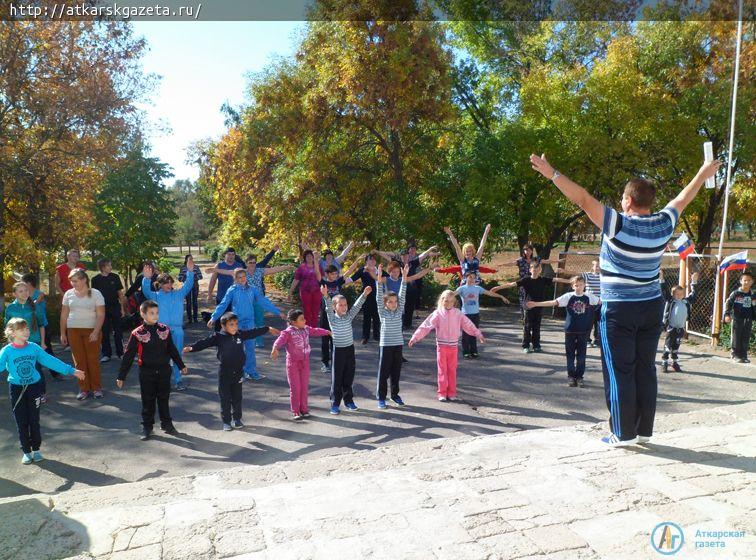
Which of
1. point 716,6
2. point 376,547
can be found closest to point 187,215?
point 716,6

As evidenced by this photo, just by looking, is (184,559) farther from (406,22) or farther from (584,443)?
(406,22)

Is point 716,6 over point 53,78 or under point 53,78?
over

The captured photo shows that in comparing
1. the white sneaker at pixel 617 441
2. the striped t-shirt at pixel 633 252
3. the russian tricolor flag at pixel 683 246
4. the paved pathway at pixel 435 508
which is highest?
the russian tricolor flag at pixel 683 246

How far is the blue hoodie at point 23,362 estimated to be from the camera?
5.79 metres

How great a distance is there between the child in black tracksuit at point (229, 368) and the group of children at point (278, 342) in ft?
0.04

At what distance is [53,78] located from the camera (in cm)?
1277

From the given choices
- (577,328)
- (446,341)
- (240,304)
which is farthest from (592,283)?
(240,304)

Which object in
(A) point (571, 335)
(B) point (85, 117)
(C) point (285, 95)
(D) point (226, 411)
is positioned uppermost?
(C) point (285, 95)

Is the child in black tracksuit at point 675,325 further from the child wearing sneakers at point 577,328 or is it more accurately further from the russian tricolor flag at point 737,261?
the russian tricolor flag at point 737,261

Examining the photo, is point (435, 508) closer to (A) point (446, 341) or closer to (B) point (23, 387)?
(A) point (446, 341)

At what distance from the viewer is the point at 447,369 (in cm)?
760

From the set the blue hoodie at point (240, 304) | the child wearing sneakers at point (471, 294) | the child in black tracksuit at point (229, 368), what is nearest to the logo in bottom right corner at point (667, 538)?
the child in black tracksuit at point (229, 368)

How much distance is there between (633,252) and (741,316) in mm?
7221

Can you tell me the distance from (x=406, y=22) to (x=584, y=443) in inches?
535
